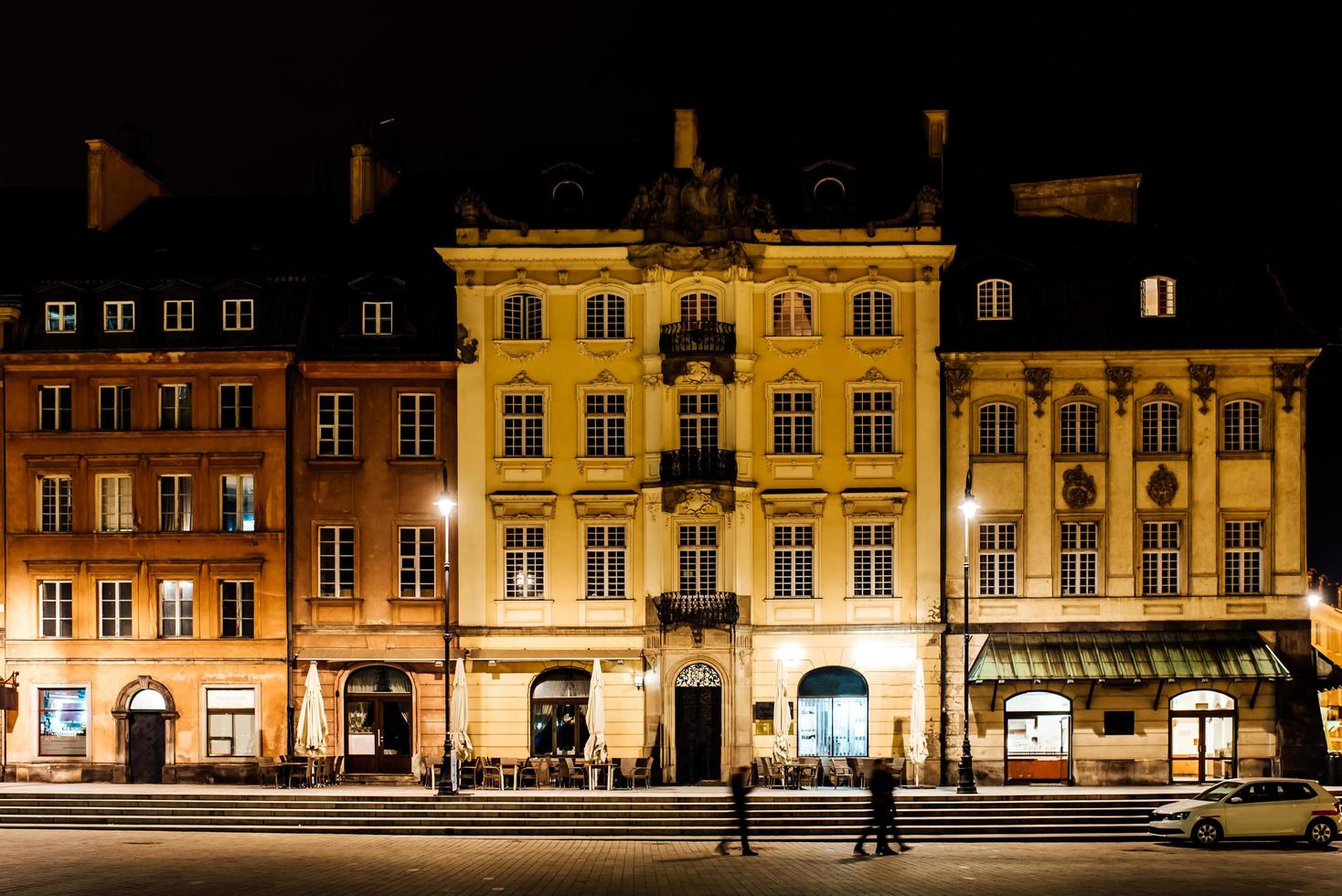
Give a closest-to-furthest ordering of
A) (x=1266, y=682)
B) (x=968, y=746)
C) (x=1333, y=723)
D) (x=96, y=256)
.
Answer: (x=968, y=746) → (x=1266, y=682) → (x=96, y=256) → (x=1333, y=723)

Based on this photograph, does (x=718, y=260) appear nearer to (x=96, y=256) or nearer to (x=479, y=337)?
(x=479, y=337)

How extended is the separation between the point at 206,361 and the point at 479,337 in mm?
8279

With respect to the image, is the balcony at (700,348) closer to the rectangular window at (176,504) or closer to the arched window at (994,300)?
the arched window at (994,300)

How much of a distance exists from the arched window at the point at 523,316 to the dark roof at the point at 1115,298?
482 inches

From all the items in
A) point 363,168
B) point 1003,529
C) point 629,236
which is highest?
point 363,168

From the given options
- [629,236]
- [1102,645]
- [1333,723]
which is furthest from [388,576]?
[1333,723]

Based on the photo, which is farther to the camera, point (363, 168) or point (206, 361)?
point (363, 168)

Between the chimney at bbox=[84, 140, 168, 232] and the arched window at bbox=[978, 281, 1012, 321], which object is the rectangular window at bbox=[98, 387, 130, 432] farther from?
the arched window at bbox=[978, 281, 1012, 321]

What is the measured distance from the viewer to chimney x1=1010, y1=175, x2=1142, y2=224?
54750 millimetres

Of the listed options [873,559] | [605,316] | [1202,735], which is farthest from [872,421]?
[1202,735]

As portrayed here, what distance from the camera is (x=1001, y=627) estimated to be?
1885 inches

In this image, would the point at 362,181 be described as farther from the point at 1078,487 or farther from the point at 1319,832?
the point at 1319,832

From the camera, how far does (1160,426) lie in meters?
48.3

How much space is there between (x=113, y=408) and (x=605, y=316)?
15.3 m
